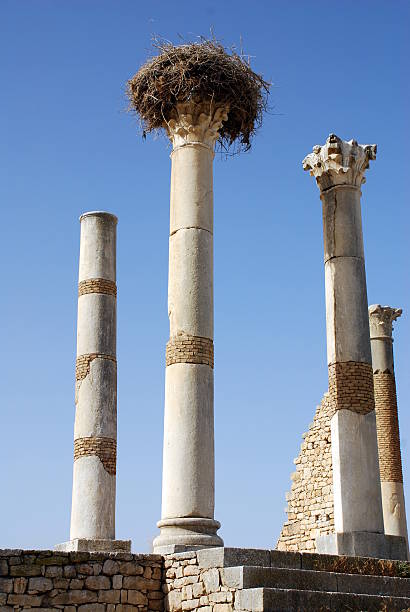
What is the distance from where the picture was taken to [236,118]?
16953 mm

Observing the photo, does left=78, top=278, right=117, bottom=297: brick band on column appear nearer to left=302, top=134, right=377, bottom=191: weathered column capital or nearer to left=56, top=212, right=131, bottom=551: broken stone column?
left=56, top=212, right=131, bottom=551: broken stone column

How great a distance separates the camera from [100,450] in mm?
18406

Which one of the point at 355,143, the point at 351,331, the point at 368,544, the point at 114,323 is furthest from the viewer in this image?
the point at 114,323

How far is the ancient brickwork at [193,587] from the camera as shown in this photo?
1216cm

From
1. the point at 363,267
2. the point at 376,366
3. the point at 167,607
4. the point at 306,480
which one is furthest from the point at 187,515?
the point at 376,366

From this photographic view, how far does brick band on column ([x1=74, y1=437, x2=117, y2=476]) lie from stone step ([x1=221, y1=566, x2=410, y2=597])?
6.49 m

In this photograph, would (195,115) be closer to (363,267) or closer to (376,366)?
(363,267)

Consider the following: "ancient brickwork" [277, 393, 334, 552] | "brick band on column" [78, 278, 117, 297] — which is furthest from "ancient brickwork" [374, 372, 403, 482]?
"brick band on column" [78, 278, 117, 297]

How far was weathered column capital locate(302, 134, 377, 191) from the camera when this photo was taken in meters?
17.7

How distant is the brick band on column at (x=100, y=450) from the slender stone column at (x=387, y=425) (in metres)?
7.14

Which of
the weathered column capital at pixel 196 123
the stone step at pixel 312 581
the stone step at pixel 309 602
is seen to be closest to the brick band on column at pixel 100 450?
the weathered column capital at pixel 196 123

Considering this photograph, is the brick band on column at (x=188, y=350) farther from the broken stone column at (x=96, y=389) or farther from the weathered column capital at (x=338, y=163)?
the weathered column capital at (x=338, y=163)

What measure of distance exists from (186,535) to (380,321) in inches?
454

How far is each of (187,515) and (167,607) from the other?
1321 mm
